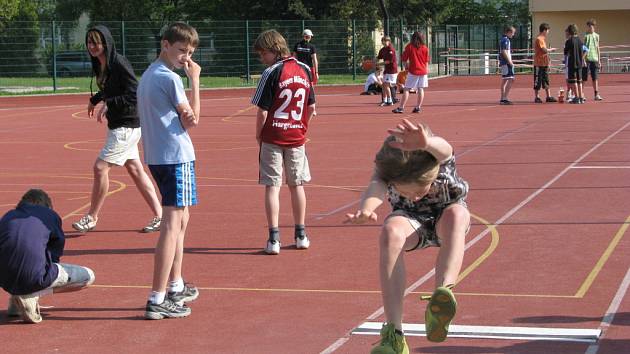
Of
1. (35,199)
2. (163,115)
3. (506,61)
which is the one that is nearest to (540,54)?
(506,61)

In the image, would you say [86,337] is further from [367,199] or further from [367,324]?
[367,199]

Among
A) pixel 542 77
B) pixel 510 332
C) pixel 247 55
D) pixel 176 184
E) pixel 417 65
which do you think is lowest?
pixel 510 332

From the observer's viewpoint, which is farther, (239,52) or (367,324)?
(239,52)

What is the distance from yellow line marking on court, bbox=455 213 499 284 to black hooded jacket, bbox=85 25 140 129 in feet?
11.6

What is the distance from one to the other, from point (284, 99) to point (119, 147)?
6.47 ft

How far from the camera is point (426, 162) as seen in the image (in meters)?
5.75

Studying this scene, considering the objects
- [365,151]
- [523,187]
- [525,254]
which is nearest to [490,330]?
[525,254]

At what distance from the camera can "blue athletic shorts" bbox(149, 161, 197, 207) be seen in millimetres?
7492

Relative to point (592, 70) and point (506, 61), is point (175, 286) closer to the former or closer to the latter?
point (506, 61)

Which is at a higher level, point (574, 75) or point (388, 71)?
point (388, 71)

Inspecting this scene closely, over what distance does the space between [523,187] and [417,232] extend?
23.1ft

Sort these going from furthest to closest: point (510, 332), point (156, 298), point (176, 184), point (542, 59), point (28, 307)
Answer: point (542, 59), point (176, 184), point (156, 298), point (28, 307), point (510, 332)

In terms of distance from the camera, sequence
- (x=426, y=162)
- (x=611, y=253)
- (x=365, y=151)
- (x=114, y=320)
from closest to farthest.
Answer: (x=426, y=162) < (x=114, y=320) < (x=611, y=253) < (x=365, y=151)

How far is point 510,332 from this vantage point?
6.62m
